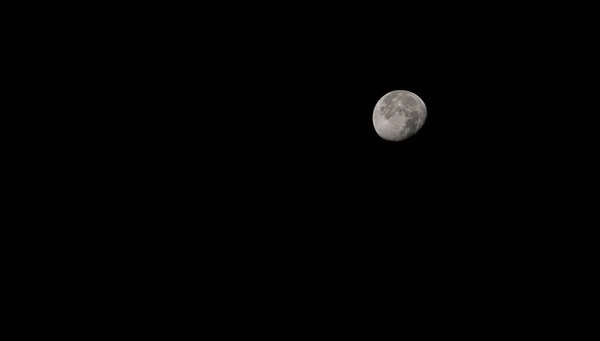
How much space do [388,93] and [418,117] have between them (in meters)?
0.40

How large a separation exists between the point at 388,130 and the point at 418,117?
11.3 inches

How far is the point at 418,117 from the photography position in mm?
3648

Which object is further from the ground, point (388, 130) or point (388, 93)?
point (388, 93)

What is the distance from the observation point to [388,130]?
367 centimetres

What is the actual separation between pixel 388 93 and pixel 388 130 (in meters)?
0.41

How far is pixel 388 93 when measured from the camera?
12.7ft
